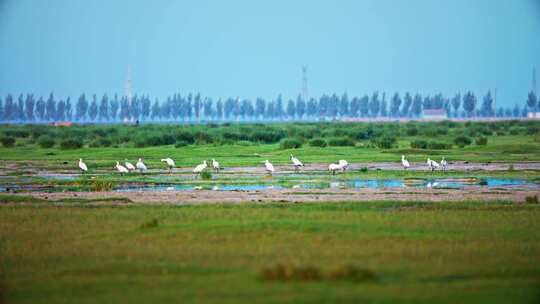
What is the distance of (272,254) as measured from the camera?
16562 millimetres

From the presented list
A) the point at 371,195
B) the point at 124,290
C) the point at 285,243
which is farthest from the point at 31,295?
the point at 371,195

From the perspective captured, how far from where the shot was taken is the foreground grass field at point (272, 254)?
44.3ft

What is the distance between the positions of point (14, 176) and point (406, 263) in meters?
25.7

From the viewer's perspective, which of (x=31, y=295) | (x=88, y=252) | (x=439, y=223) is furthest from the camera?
(x=439, y=223)

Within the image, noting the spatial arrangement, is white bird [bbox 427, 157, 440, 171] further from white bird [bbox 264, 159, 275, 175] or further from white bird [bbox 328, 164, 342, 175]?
white bird [bbox 264, 159, 275, 175]

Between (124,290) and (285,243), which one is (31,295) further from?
(285,243)

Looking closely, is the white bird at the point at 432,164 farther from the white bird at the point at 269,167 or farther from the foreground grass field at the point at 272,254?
the foreground grass field at the point at 272,254

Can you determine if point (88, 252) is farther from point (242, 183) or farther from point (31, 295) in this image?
point (242, 183)

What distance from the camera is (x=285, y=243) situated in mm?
17766

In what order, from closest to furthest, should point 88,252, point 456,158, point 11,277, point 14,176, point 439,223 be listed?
point 11,277 → point 88,252 → point 439,223 → point 14,176 → point 456,158

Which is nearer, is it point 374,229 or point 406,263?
point 406,263

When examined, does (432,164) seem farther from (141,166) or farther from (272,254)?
(272,254)

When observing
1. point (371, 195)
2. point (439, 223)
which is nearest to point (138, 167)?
point (371, 195)

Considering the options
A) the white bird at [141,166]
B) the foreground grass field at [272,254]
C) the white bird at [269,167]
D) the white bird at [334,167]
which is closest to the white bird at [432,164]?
the white bird at [334,167]
